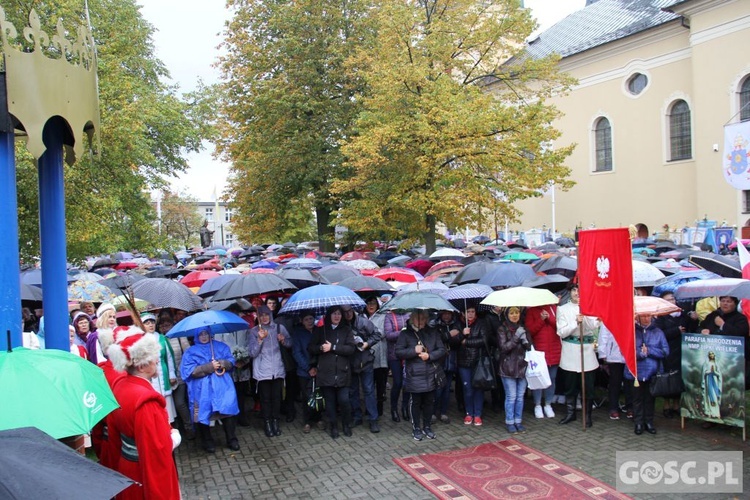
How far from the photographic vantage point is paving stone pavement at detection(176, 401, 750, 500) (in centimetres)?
648

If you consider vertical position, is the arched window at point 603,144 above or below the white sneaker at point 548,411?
above

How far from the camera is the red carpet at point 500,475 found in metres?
6.19

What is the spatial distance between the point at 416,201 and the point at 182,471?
12.1m

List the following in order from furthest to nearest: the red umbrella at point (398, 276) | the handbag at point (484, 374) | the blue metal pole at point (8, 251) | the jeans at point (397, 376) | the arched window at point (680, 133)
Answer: the arched window at point (680, 133) < the red umbrella at point (398, 276) < the jeans at point (397, 376) < the handbag at point (484, 374) < the blue metal pole at point (8, 251)

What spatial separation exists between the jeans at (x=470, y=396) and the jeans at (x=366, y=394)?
1269 mm

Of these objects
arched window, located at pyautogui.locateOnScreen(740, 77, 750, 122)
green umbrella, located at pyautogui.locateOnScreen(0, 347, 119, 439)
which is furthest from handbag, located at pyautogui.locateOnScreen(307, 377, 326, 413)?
arched window, located at pyautogui.locateOnScreen(740, 77, 750, 122)

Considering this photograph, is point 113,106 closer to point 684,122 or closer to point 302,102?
point 302,102

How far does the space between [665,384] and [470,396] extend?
2.52m

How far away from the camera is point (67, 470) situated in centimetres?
233

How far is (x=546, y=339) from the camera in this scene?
343 inches

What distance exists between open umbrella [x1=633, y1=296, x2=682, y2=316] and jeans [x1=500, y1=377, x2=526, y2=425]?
1749 millimetres

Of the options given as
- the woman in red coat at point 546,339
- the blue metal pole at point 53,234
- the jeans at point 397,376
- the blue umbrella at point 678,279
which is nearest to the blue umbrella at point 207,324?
the jeans at point 397,376

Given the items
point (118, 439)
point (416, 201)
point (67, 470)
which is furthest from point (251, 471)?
point (416, 201)

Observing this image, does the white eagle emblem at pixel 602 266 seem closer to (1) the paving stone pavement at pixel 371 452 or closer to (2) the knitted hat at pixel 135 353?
(1) the paving stone pavement at pixel 371 452
